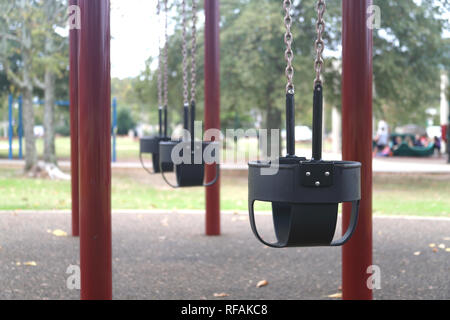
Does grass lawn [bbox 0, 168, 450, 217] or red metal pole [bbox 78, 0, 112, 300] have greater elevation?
red metal pole [bbox 78, 0, 112, 300]

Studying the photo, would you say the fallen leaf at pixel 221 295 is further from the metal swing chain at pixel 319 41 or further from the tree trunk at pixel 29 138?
the tree trunk at pixel 29 138

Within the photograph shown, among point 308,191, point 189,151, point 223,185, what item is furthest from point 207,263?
point 223,185

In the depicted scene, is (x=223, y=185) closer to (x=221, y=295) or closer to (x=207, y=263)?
(x=207, y=263)

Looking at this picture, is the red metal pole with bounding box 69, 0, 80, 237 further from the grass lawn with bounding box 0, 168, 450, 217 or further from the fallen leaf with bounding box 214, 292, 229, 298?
the grass lawn with bounding box 0, 168, 450, 217

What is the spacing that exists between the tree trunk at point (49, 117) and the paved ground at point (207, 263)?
723 cm

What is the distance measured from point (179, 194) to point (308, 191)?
386 inches

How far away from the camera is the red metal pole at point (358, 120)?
3336 millimetres

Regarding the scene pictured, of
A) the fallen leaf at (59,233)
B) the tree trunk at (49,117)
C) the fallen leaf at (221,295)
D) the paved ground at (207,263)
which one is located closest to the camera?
the fallen leaf at (221,295)

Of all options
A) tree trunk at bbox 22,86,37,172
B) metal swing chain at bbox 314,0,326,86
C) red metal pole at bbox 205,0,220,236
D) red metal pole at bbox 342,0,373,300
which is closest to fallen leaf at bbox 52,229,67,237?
red metal pole at bbox 205,0,220,236

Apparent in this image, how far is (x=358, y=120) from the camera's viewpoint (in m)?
3.43

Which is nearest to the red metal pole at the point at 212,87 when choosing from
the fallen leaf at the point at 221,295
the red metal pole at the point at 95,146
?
the fallen leaf at the point at 221,295

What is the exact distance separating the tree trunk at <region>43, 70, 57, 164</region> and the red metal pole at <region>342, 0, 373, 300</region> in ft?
38.4

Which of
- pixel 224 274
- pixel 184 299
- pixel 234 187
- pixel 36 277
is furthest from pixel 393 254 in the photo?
pixel 234 187

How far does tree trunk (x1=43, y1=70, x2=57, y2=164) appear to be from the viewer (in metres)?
14.1
